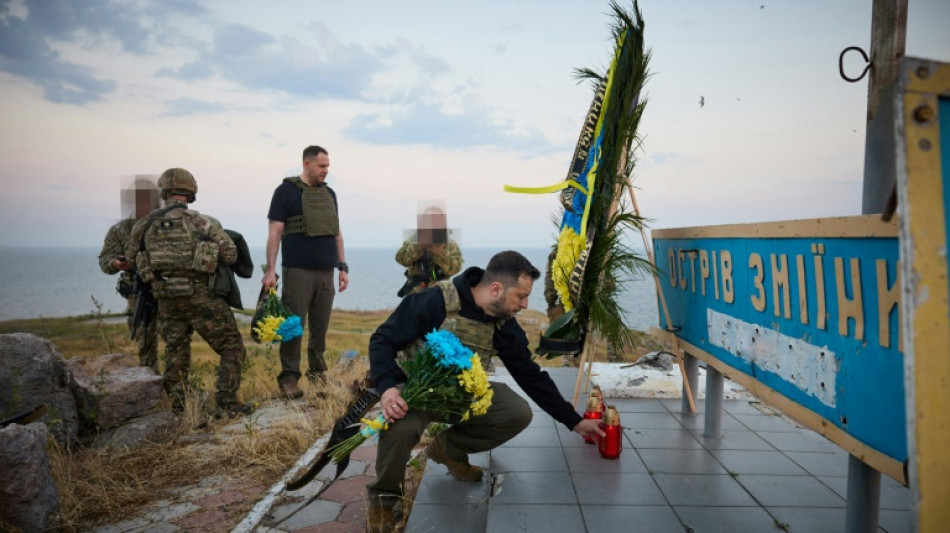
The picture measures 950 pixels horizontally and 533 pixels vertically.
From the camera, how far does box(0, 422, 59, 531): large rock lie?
3293 mm

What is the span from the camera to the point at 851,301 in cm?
249

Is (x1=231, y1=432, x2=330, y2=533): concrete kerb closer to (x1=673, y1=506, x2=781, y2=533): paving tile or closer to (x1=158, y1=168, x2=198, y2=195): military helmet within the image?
(x1=673, y1=506, x2=781, y2=533): paving tile

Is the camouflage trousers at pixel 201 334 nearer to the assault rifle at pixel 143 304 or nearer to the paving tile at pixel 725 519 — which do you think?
the assault rifle at pixel 143 304

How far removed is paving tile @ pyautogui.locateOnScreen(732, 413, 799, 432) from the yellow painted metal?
10.4 ft

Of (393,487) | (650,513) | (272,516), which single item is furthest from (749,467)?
(272,516)

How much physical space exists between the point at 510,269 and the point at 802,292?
4.96 feet

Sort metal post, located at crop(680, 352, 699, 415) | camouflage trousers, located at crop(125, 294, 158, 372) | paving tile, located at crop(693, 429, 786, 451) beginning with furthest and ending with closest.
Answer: camouflage trousers, located at crop(125, 294, 158, 372) < metal post, located at crop(680, 352, 699, 415) < paving tile, located at crop(693, 429, 786, 451)

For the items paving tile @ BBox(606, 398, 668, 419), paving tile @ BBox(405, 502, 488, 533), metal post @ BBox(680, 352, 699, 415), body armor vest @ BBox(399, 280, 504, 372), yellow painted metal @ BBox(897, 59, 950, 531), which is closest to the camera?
yellow painted metal @ BBox(897, 59, 950, 531)

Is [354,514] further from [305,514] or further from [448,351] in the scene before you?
[448,351]

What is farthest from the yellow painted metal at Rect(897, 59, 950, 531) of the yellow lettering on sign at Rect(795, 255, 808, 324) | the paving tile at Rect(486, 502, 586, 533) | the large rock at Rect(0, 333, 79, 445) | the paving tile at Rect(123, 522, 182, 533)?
the large rock at Rect(0, 333, 79, 445)

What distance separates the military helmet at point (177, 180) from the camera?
18.7 feet

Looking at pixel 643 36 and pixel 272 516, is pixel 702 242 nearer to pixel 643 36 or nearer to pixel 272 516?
pixel 643 36

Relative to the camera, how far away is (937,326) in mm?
1562

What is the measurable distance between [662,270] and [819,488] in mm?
2076
